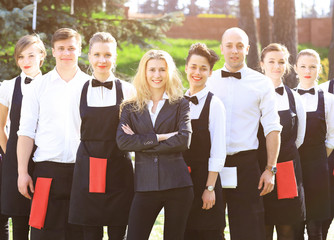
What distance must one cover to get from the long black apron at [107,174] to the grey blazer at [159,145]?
0.25 m

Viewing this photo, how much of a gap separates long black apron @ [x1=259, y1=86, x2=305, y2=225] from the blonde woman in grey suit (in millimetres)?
1044

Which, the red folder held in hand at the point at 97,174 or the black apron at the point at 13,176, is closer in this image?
the red folder held in hand at the point at 97,174

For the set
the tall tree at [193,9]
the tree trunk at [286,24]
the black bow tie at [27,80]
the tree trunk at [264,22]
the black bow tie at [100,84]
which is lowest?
the black bow tie at [100,84]

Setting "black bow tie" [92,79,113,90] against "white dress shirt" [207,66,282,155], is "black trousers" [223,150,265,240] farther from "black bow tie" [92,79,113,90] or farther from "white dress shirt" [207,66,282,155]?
"black bow tie" [92,79,113,90]

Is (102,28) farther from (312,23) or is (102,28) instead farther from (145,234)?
(312,23)

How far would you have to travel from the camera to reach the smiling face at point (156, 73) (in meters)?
3.82

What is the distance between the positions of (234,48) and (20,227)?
7.62ft

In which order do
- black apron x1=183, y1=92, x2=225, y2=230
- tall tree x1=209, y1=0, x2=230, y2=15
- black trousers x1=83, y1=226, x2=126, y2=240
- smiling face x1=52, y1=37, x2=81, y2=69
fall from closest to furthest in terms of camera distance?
black apron x1=183, y1=92, x2=225, y2=230
black trousers x1=83, y1=226, x2=126, y2=240
smiling face x1=52, y1=37, x2=81, y2=69
tall tree x1=209, y1=0, x2=230, y2=15

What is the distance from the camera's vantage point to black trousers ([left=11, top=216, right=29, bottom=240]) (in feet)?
15.0

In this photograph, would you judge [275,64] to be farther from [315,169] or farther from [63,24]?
[63,24]

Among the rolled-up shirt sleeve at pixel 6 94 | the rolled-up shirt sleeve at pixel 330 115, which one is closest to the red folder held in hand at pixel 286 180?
the rolled-up shirt sleeve at pixel 330 115

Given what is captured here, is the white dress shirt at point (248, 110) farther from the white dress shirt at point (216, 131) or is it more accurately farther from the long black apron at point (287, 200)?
the long black apron at point (287, 200)

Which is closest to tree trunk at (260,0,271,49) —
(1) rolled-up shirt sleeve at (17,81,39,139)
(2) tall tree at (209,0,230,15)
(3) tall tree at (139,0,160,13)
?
(1) rolled-up shirt sleeve at (17,81,39,139)

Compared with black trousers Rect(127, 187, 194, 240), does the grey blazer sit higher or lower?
higher
